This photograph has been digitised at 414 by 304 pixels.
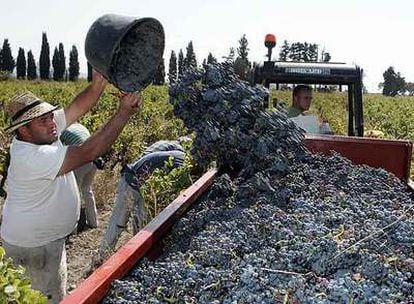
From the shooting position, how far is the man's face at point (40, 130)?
3307 millimetres

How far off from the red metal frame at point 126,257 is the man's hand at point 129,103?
1.77 feet

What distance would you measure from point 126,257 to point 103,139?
2.89 ft

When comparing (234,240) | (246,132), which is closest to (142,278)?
(234,240)

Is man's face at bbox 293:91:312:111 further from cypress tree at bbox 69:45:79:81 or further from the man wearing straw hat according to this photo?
cypress tree at bbox 69:45:79:81

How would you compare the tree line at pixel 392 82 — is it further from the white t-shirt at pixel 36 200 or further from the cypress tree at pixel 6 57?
the white t-shirt at pixel 36 200

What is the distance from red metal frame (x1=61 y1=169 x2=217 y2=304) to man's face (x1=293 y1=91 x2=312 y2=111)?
2718 millimetres

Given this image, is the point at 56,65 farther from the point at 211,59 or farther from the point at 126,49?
the point at 126,49

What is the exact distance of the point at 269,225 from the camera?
240cm

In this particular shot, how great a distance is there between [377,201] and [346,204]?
9.6 inches

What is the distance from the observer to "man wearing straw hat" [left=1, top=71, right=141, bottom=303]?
3.02 metres

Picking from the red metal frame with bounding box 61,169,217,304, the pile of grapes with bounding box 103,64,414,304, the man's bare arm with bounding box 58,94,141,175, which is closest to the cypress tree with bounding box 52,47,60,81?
the pile of grapes with bounding box 103,64,414,304

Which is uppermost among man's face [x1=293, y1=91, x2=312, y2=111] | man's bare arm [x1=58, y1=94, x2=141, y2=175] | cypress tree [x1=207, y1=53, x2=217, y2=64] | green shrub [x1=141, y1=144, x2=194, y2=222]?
cypress tree [x1=207, y1=53, x2=217, y2=64]

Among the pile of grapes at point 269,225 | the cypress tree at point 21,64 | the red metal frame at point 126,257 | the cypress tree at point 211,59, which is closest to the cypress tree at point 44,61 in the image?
the cypress tree at point 21,64

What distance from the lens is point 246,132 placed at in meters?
3.62
